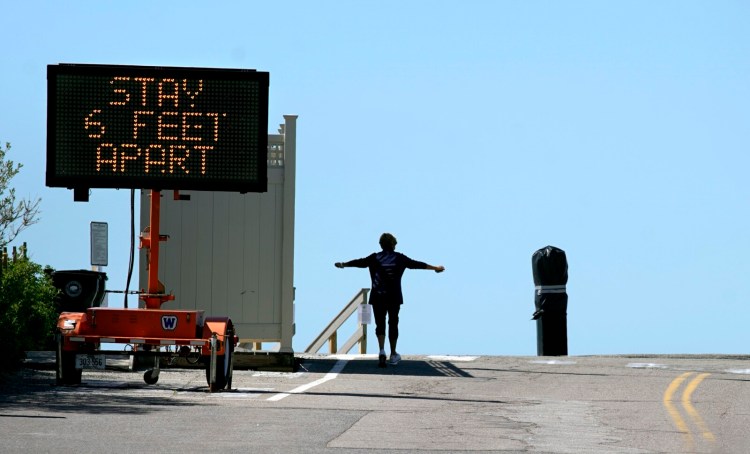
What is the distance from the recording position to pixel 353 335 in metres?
30.2

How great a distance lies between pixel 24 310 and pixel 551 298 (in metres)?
Result: 10.0

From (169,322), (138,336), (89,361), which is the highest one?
(169,322)

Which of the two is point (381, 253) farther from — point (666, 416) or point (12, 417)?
point (12, 417)

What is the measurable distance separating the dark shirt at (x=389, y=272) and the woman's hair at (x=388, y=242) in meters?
0.08

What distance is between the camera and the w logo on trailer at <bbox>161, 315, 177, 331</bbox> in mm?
17312

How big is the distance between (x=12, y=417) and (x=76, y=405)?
147 centimetres

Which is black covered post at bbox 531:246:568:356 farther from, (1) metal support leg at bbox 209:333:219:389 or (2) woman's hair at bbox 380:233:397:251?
(1) metal support leg at bbox 209:333:219:389

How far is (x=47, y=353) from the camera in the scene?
74.2 ft

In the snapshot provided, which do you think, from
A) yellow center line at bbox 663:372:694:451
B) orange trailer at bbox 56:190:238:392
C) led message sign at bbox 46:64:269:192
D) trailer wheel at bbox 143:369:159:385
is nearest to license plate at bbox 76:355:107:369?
orange trailer at bbox 56:190:238:392

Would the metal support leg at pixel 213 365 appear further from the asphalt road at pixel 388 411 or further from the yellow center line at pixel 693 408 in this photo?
the yellow center line at pixel 693 408

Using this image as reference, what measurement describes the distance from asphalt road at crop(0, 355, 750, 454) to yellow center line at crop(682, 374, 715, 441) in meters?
0.02

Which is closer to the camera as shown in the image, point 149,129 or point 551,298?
point 149,129

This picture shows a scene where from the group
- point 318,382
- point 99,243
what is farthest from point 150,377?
point 99,243

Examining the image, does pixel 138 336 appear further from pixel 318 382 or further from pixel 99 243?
pixel 99 243
